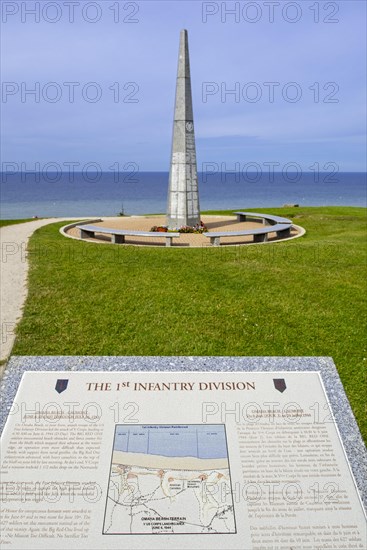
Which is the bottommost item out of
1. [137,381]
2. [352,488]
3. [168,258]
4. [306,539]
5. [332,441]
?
[306,539]

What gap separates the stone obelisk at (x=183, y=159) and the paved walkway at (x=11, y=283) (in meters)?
5.40

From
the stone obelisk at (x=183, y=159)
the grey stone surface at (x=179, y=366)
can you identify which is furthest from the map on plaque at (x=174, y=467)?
the stone obelisk at (x=183, y=159)

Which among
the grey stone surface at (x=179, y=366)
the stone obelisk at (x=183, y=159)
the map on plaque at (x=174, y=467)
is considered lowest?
the map on plaque at (x=174, y=467)

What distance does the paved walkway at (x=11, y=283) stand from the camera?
7133 mm

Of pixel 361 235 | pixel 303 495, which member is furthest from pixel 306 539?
pixel 361 235

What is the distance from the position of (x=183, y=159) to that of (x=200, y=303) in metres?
9.30

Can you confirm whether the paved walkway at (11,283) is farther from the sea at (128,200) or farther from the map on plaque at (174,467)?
the sea at (128,200)

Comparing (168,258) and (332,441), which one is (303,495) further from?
(168,258)

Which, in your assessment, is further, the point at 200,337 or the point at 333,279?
the point at 333,279

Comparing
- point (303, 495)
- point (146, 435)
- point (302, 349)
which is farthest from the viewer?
point (302, 349)

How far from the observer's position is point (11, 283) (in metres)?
9.77

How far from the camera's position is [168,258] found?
39.2ft

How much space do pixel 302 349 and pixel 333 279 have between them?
4095 millimetres

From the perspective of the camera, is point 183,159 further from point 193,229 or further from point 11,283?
point 11,283
